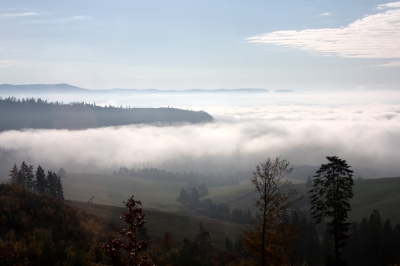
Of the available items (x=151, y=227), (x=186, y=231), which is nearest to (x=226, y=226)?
(x=186, y=231)

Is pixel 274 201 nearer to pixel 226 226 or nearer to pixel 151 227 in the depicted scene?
pixel 151 227

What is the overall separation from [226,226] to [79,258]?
74967 mm

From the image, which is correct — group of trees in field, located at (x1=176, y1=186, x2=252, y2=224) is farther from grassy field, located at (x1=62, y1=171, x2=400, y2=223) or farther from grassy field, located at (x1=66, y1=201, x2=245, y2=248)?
grassy field, located at (x1=66, y1=201, x2=245, y2=248)

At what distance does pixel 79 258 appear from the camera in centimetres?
2091

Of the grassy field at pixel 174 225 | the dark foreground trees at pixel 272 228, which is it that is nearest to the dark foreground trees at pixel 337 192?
the dark foreground trees at pixel 272 228

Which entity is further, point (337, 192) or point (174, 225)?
point (174, 225)

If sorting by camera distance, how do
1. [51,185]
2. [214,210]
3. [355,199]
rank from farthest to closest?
[214,210]
[355,199]
[51,185]

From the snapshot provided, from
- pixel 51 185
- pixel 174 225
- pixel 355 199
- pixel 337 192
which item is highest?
pixel 337 192

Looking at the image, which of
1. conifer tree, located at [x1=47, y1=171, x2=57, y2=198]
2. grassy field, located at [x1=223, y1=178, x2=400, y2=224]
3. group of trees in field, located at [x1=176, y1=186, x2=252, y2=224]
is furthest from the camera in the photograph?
group of trees in field, located at [x1=176, y1=186, x2=252, y2=224]

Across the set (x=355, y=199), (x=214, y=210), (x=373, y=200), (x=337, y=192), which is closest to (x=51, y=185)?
(x=337, y=192)

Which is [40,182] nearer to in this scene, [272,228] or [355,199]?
[272,228]

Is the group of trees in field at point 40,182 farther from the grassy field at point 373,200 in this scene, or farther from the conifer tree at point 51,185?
the grassy field at point 373,200

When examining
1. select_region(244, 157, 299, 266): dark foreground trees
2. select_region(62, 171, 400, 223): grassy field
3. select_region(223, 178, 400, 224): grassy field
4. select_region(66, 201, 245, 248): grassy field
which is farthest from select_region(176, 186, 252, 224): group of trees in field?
select_region(244, 157, 299, 266): dark foreground trees

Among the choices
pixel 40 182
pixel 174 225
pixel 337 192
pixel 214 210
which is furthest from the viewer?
pixel 214 210
